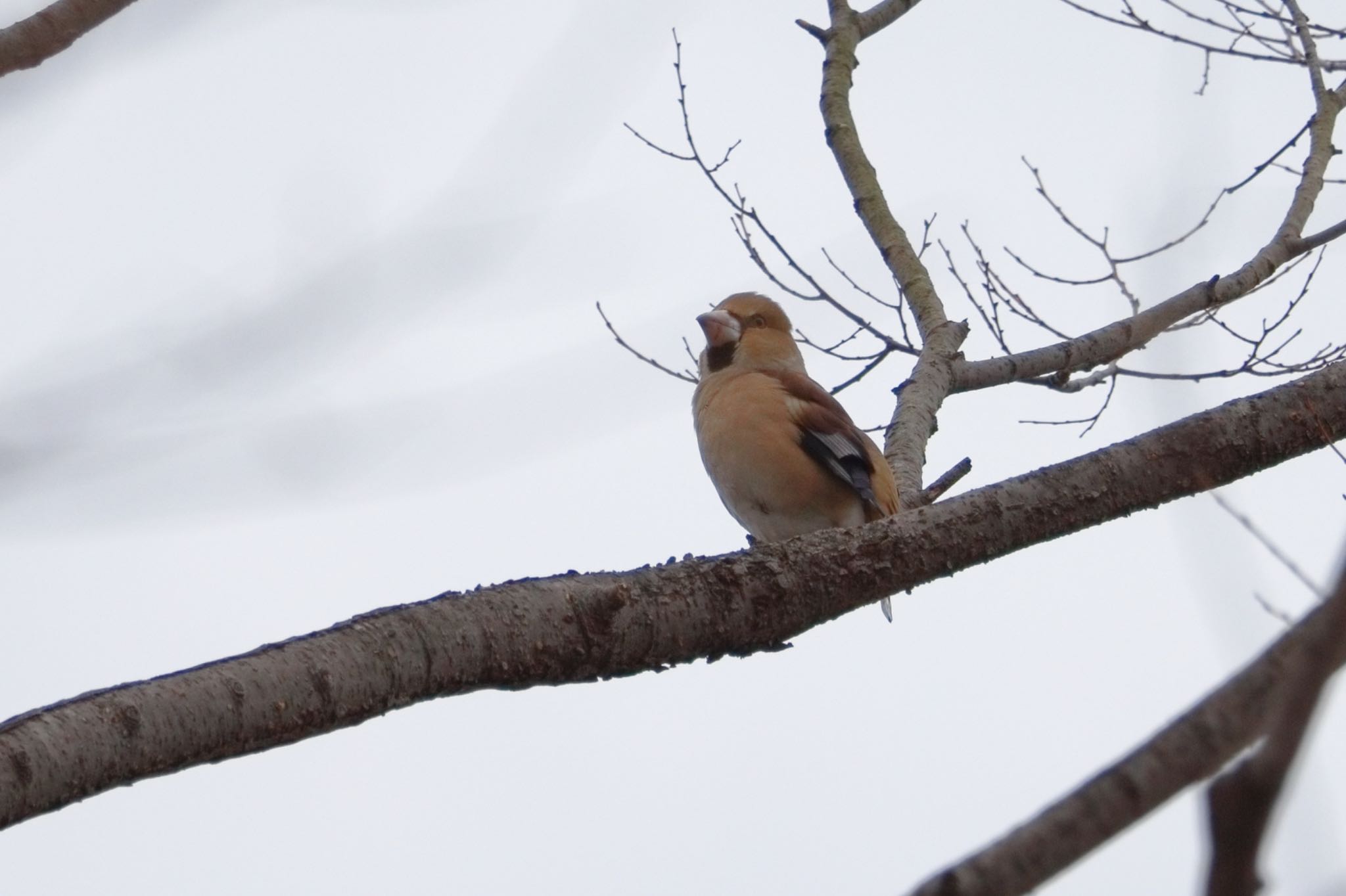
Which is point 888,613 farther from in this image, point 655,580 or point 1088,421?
point 655,580

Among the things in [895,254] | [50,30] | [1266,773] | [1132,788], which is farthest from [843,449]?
[1266,773]

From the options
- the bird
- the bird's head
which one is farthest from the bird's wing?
the bird's head

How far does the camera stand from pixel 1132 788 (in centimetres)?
112

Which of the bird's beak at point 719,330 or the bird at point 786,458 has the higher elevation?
the bird's beak at point 719,330

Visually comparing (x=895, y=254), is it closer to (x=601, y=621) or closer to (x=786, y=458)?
(x=786, y=458)

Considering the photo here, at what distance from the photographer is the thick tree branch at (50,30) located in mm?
1902

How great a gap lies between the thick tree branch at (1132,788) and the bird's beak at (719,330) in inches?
213

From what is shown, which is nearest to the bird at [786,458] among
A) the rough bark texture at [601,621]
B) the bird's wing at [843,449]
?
the bird's wing at [843,449]

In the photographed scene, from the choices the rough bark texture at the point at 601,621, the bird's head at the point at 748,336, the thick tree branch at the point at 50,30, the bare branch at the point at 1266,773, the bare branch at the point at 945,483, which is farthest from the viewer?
the bird's head at the point at 748,336

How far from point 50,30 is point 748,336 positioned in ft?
15.7

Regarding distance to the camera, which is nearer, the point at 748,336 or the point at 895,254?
the point at 895,254

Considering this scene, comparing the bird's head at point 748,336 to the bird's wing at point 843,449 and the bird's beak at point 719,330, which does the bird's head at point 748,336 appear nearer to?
the bird's beak at point 719,330

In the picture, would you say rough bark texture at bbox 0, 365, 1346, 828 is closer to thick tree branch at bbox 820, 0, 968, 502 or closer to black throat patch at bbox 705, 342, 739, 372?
thick tree branch at bbox 820, 0, 968, 502

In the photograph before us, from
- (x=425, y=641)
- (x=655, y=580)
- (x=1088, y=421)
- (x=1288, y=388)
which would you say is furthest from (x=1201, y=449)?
(x=1088, y=421)
